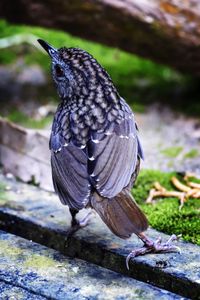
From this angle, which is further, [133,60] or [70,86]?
[133,60]

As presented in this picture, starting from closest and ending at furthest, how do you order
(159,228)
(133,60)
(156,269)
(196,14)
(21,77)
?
(156,269) → (159,228) → (196,14) → (21,77) → (133,60)

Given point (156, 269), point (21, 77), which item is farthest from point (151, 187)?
point (21, 77)

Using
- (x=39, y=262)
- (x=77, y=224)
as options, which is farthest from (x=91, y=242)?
(x=39, y=262)

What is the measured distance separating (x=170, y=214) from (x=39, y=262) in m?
0.95

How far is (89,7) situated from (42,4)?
469 mm

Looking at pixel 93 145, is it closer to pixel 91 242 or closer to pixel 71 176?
pixel 71 176

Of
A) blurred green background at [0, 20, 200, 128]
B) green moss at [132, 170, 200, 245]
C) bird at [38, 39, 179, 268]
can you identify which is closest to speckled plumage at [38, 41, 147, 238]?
bird at [38, 39, 179, 268]

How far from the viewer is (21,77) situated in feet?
24.5

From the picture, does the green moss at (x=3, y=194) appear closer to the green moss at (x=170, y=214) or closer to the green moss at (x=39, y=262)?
the green moss at (x=39, y=262)

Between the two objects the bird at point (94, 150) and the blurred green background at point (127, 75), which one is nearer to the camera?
the bird at point (94, 150)

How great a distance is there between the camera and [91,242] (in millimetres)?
3584

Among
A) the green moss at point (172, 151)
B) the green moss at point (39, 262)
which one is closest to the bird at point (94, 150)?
the green moss at point (39, 262)

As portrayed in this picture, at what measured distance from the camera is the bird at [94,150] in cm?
334

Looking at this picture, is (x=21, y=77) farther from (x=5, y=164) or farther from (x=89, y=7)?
(x=5, y=164)
